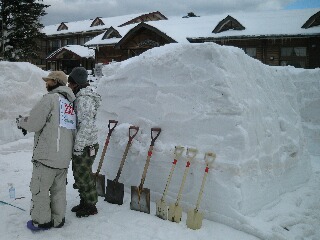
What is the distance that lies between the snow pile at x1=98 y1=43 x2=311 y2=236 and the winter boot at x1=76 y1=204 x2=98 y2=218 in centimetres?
85

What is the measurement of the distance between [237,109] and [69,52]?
99.5ft

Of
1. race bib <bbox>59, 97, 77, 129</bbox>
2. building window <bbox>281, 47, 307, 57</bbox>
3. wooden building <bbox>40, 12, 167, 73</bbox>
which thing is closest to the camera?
race bib <bbox>59, 97, 77, 129</bbox>

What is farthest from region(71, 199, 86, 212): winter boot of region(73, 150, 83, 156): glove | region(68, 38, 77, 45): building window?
region(68, 38, 77, 45): building window

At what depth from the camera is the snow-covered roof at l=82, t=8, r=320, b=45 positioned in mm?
19141

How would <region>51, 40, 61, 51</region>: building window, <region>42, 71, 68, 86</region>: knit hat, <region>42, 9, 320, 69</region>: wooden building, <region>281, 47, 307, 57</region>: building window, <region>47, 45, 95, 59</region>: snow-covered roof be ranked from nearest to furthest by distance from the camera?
<region>42, 71, 68, 86</region>: knit hat < <region>42, 9, 320, 69</region>: wooden building < <region>281, 47, 307, 57</region>: building window < <region>47, 45, 95, 59</region>: snow-covered roof < <region>51, 40, 61, 51</region>: building window

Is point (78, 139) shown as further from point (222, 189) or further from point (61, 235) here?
point (222, 189)

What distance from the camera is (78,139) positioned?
362 cm

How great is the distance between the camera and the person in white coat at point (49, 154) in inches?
130

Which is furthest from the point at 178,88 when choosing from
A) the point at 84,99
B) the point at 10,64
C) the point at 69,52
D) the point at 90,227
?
the point at 69,52

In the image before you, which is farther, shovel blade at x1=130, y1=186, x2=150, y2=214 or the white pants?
shovel blade at x1=130, y1=186, x2=150, y2=214

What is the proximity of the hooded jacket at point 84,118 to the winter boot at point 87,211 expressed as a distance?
738 millimetres

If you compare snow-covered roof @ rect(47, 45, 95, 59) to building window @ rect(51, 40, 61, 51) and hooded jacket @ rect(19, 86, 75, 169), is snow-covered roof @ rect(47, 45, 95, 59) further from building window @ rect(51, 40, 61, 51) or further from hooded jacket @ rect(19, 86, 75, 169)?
hooded jacket @ rect(19, 86, 75, 169)

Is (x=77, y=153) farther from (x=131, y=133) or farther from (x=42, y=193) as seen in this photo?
(x=131, y=133)

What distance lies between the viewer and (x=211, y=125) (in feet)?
12.8
